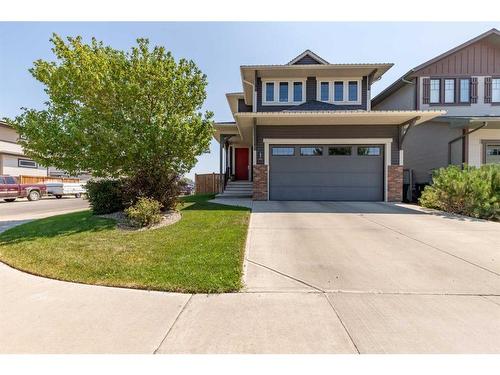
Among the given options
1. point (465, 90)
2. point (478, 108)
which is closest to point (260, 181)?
point (465, 90)

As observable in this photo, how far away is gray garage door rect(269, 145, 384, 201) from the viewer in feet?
42.2

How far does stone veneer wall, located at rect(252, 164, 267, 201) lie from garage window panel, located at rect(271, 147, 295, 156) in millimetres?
836

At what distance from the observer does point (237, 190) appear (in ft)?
51.2

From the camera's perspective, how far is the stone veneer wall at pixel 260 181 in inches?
508

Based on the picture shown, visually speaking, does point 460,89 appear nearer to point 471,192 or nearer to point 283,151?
point 471,192

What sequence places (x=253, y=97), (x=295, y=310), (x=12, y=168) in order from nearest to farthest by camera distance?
(x=295, y=310), (x=253, y=97), (x=12, y=168)

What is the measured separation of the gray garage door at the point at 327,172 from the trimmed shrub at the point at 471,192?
275 cm

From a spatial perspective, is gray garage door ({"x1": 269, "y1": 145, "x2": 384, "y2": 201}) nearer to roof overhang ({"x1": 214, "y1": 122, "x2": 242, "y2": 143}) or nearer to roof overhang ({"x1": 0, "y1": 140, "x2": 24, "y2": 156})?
roof overhang ({"x1": 214, "y1": 122, "x2": 242, "y2": 143})

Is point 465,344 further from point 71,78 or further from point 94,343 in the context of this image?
point 71,78

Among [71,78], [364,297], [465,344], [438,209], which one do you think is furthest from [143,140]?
[438,209]

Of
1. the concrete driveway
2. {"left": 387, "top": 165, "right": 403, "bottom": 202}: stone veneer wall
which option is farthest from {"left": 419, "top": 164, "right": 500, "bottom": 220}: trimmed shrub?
{"left": 387, "top": 165, "right": 403, "bottom": 202}: stone veneer wall

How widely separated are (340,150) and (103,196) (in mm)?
10025

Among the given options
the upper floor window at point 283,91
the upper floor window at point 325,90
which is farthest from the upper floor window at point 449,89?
the upper floor window at point 283,91

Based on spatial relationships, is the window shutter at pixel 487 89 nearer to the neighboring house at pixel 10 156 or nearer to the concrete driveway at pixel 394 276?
the concrete driveway at pixel 394 276
